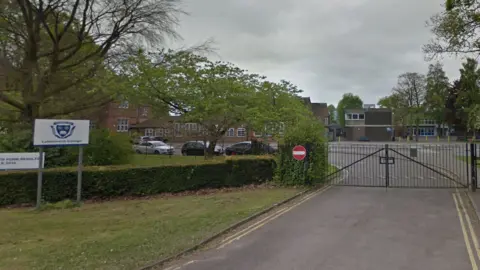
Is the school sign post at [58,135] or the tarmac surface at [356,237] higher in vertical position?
the school sign post at [58,135]

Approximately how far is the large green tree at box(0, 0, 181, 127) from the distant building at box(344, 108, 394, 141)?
62.0m

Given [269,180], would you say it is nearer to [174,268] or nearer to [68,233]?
[68,233]

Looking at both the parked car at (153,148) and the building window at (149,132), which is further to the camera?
the building window at (149,132)

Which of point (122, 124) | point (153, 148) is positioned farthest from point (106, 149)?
point (122, 124)

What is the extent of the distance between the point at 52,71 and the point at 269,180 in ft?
41.8

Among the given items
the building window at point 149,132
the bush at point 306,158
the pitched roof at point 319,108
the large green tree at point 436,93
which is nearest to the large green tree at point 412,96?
the large green tree at point 436,93

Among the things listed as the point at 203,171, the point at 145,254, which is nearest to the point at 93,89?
the point at 203,171

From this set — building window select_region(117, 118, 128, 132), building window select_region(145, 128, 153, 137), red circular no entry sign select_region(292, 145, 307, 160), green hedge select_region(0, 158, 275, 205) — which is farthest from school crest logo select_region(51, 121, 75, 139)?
building window select_region(117, 118, 128, 132)

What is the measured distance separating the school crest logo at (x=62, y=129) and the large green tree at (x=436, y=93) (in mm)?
63218

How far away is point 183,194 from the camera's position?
13922mm

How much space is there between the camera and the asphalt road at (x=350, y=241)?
570 centimetres

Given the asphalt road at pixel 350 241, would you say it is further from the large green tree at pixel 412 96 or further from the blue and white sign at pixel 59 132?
the large green tree at pixel 412 96

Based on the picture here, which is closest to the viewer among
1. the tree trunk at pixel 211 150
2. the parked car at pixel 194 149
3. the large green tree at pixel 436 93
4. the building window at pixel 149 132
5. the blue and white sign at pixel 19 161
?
the blue and white sign at pixel 19 161

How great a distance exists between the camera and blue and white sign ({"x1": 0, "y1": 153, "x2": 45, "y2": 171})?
39.7 feet
